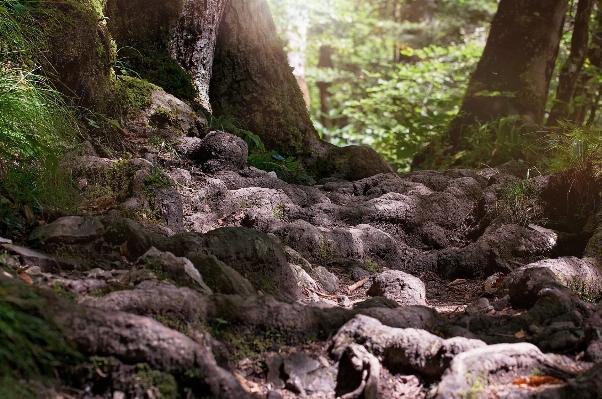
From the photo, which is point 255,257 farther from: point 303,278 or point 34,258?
point 34,258

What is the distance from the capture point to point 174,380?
7.02ft

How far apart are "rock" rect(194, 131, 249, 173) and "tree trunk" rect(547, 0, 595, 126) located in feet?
18.0

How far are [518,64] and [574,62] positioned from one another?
138 cm

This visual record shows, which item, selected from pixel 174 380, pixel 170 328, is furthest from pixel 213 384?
pixel 170 328

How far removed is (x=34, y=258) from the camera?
2.80 m

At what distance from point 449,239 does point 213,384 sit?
324 cm

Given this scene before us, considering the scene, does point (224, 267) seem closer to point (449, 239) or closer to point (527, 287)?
point (527, 287)

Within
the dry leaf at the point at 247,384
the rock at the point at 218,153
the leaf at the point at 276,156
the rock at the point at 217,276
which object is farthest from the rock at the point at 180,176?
the dry leaf at the point at 247,384

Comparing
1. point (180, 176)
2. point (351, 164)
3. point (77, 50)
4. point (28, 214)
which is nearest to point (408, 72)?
point (351, 164)

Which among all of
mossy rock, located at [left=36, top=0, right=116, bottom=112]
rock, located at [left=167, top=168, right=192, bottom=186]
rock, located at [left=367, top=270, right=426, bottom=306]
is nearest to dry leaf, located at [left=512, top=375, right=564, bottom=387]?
rock, located at [left=367, top=270, right=426, bottom=306]

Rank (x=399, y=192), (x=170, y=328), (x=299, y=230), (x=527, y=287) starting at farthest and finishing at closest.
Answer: (x=399, y=192), (x=299, y=230), (x=527, y=287), (x=170, y=328)

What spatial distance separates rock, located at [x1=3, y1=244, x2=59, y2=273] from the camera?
2768 millimetres

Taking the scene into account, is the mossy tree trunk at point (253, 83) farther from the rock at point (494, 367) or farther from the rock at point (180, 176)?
the rock at point (494, 367)

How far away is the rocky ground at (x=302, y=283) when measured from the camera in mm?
2193
